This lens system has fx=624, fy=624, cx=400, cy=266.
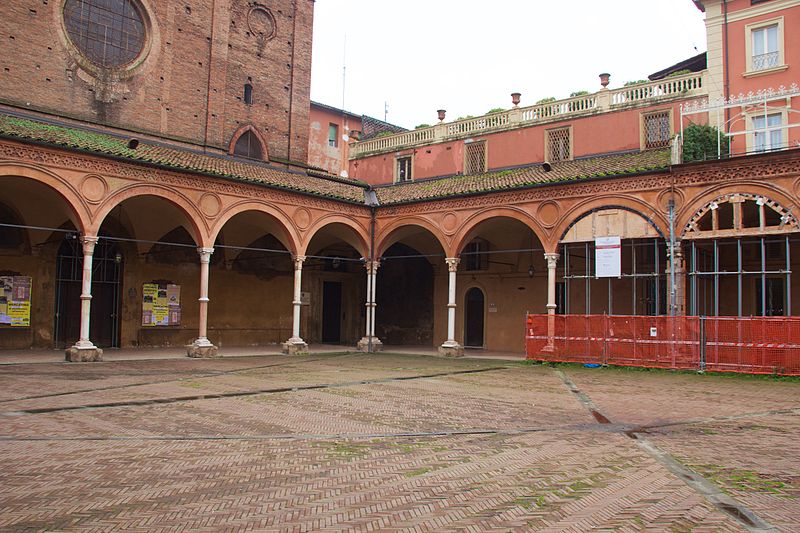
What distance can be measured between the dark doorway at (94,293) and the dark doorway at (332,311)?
9041mm

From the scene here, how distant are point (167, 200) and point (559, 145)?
550 inches

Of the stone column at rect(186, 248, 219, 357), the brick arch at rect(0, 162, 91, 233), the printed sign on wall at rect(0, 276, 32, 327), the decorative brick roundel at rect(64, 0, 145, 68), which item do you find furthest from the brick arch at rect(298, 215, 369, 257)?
the decorative brick roundel at rect(64, 0, 145, 68)

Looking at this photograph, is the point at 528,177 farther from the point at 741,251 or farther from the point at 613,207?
the point at 741,251

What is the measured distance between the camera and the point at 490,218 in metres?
20.8

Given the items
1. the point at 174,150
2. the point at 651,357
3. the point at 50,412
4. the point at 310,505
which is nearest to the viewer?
the point at 310,505

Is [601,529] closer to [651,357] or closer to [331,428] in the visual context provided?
[331,428]

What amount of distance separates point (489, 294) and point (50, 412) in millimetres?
18149

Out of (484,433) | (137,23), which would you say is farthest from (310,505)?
(137,23)

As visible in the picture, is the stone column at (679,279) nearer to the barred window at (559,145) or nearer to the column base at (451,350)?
the barred window at (559,145)

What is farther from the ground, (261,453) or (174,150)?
(174,150)

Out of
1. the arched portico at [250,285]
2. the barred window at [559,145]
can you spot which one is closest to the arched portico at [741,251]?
the barred window at [559,145]

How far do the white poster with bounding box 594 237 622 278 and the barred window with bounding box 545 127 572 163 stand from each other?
6001mm

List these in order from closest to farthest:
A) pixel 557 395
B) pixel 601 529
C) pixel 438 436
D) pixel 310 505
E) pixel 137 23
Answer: pixel 601 529, pixel 310 505, pixel 438 436, pixel 557 395, pixel 137 23

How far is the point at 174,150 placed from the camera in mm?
20250
